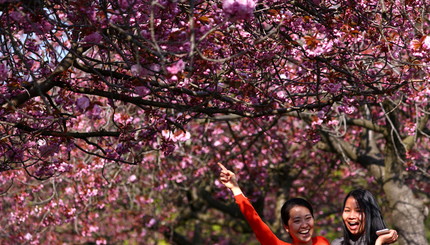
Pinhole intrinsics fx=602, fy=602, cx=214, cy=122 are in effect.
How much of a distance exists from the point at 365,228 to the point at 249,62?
1.95 m

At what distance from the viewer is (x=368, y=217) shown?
3.81 m

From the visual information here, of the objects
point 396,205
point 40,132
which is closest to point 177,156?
point 396,205

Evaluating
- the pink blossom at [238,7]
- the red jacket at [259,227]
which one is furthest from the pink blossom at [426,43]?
the pink blossom at [238,7]

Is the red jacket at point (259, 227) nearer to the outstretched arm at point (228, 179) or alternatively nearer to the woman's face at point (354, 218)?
the outstretched arm at point (228, 179)

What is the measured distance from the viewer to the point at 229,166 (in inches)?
453

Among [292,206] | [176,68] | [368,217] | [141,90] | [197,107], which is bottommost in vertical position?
[368,217]

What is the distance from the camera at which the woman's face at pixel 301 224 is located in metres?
3.77

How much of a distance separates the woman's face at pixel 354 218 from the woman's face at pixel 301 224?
0.84 ft

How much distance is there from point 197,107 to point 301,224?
112 centimetres

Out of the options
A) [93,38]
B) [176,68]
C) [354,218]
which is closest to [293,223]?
[354,218]

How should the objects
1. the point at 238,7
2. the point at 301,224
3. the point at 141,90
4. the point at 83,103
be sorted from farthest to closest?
the point at 83,103 < the point at 141,90 < the point at 301,224 < the point at 238,7

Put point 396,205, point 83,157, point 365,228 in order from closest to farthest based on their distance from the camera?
point 365,228 < point 396,205 < point 83,157

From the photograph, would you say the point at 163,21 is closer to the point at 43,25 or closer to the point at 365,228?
the point at 43,25

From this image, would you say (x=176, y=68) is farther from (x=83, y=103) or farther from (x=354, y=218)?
(x=354, y=218)
